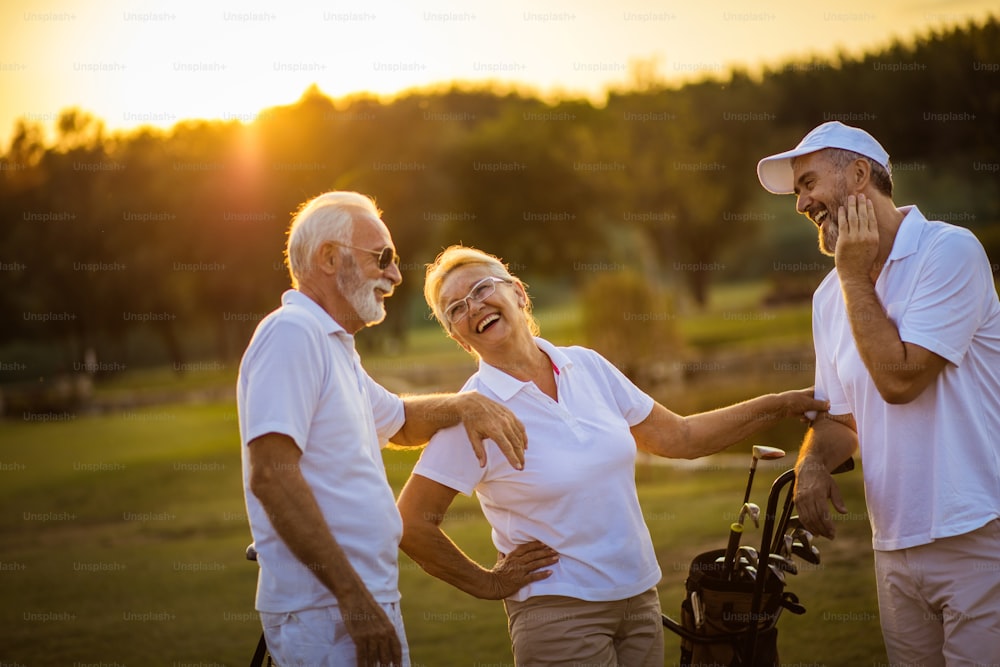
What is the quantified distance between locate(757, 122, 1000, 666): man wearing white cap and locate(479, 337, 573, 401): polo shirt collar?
95 centimetres

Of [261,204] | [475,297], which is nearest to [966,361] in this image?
[475,297]

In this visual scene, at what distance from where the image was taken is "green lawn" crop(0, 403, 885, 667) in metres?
5.71

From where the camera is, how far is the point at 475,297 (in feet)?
11.1

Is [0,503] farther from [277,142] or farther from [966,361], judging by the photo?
[277,142]

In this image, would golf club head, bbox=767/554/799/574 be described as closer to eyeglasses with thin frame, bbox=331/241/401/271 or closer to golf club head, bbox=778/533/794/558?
golf club head, bbox=778/533/794/558

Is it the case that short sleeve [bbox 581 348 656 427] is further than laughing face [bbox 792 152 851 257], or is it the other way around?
short sleeve [bbox 581 348 656 427]

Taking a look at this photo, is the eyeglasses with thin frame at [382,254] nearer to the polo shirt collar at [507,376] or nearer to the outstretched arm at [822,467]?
the polo shirt collar at [507,376]

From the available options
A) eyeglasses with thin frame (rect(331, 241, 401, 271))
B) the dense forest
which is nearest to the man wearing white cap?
eyeglasses with thin frame (rect(331, 241, 401, 271))

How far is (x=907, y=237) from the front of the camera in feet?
9.98

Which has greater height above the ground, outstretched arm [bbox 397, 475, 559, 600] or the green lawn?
outstretched arm [bbox 397, 475, 559, 600]

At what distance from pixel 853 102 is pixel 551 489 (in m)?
40.6

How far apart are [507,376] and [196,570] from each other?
582 cm

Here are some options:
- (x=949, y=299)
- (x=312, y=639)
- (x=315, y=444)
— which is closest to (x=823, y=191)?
(x=949, y=299)

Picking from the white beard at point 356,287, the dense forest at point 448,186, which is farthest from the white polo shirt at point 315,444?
the dense forest at point 448,186
